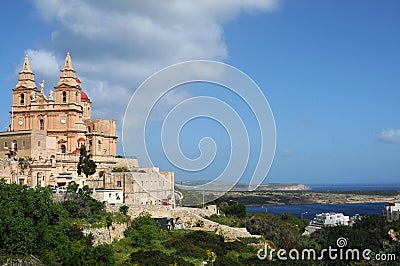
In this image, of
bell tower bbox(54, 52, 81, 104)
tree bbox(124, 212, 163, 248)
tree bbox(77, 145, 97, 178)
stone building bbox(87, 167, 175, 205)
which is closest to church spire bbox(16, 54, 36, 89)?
bell tower bbox(54, 52, 81, 104)

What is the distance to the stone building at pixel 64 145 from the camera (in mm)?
34938

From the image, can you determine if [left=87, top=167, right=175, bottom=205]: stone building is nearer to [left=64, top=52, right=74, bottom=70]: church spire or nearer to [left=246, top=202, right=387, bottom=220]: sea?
[left=64, top=52, right=74, bottom=70]: church spire

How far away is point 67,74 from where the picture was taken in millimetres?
43844

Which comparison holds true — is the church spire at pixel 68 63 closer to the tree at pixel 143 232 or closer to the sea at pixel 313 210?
the tree at pixel 143 232

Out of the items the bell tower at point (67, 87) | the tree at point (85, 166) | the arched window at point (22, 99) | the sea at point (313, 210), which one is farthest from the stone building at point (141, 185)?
the sea at point (313, 210)

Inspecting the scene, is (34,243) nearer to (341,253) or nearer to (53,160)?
(341,253)

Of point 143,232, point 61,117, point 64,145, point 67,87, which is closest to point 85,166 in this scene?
point 64,145

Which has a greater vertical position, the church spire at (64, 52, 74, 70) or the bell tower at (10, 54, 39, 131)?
the church spire at (64, 52, 74, 70)

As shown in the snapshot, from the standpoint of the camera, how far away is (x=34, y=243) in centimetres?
1873

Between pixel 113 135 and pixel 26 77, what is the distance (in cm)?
961

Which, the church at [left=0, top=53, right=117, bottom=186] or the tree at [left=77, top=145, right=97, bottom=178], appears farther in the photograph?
the church at [left=0, top=53, right=117, bottom=186]

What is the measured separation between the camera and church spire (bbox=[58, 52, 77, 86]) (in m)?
43.7

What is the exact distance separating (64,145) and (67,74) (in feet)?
21.2

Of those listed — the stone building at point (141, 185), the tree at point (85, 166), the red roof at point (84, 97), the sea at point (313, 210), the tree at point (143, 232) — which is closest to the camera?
the tree at point (143, 232)
